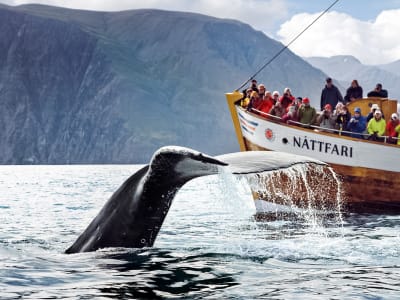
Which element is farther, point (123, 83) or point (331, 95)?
point (123, 83)

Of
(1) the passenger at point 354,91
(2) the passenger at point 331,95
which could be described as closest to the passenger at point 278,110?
(2) the passenger at point 331,95

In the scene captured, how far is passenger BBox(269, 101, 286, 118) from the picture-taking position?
14.7m

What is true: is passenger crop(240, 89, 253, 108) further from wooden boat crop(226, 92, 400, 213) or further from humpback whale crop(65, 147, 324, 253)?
humpback whale crop(65, 147, 324, 253)

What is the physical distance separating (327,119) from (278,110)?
117 cm

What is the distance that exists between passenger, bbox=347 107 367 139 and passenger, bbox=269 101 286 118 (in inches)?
62.3

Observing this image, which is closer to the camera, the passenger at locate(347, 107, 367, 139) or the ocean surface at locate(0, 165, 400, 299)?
the ocean surface at locate(0, 165, 400, 299)

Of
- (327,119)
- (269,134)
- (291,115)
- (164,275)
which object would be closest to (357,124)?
(327,119)

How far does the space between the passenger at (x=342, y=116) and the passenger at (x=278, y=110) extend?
1.25m

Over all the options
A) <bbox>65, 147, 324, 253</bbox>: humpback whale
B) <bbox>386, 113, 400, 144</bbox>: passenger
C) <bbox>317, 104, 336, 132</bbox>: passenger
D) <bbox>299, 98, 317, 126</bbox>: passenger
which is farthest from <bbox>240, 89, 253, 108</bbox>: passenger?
<bbox>65, 147, 324, 253</bbox>: humpback whale

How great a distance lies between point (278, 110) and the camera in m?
14.7

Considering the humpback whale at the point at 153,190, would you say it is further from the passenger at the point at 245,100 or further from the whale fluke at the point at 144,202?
the passenger at the point at 245,100

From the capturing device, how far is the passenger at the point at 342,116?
14156 mm

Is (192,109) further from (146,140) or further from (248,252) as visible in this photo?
(248,252)

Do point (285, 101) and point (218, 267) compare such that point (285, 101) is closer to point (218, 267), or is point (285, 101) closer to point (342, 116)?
point (342, 116)
